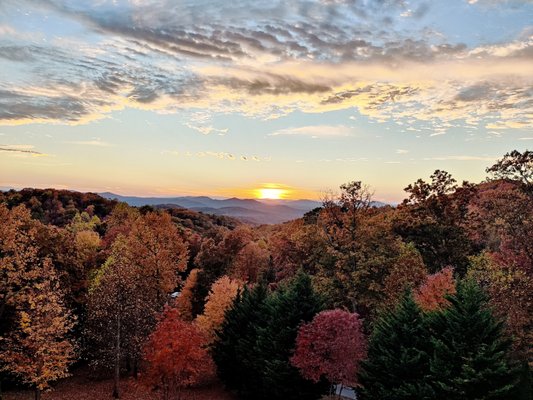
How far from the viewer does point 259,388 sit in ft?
104

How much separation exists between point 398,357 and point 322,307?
813cm

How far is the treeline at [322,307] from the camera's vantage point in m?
21.4

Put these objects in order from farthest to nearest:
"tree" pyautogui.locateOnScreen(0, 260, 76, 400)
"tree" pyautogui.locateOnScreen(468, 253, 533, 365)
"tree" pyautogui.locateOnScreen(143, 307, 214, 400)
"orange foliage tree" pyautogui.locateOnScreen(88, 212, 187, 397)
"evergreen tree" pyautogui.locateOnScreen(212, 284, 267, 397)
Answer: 1. "orange foliage tree" pyautogui.locateOnScreen(88, 212, 187, 397)
2. "evergreen tree" pyautogui.locateOnScreen(212, 284, 267, 397)
3. "tree" pyautogui.locateOnScreen(143, 307, 214, 400)
4. "tree" pyautogui.locateOnScreen(0, 260, 76, 400)
5. "tree" pyautogui.locateOnScreen(468, 253, 533, 365)

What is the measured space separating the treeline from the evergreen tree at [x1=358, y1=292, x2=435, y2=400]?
0.09 meters

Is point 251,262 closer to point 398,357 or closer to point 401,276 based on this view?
point 401,276

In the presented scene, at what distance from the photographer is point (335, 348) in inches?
984

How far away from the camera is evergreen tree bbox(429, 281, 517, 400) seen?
18781mm

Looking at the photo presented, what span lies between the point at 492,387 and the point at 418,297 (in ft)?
36.1

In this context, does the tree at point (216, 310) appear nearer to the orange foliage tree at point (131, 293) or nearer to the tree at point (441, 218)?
the orange foliage tree at point (131, 293)

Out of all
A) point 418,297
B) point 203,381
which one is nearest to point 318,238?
point 418,297

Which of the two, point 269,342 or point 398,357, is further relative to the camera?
point 269,342

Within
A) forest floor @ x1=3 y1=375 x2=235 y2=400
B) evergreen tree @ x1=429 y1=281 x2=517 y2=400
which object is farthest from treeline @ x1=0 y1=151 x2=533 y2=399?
forest floor @ x1=3 y1=375 x2=235 y2=400

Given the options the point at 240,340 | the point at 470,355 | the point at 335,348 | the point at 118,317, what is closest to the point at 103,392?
the point at 118,317

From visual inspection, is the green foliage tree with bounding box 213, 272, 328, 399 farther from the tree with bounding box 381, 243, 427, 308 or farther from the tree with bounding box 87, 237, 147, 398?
the tree with bounding box 87, 237, 147, 398
